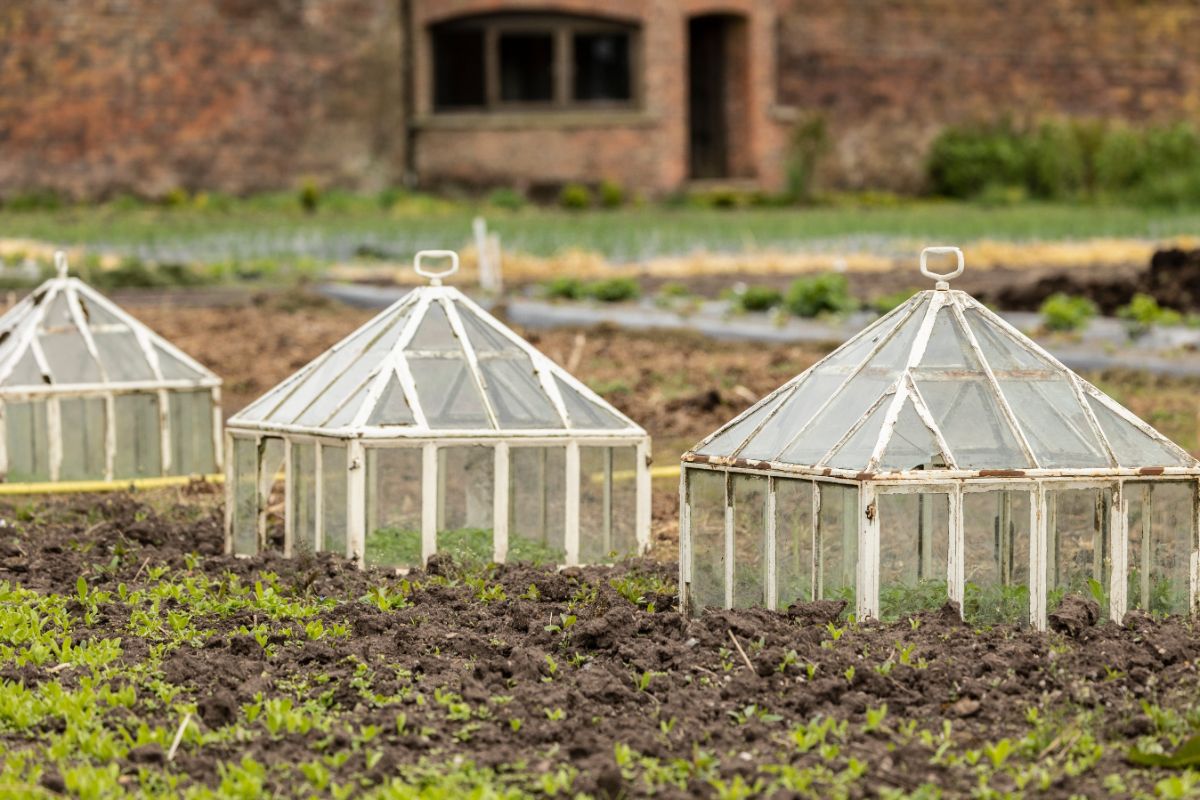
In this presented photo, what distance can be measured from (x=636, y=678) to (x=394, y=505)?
2.47m

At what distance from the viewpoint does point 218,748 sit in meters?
5.59

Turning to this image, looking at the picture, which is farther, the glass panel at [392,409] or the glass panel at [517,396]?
the glass panel at [517,396]

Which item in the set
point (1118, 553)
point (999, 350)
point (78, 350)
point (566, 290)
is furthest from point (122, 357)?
point (566, 290)

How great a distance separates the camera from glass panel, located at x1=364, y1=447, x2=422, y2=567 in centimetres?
820

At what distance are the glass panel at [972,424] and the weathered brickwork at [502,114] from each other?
23110 millimetres

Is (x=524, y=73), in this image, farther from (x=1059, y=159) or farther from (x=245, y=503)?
(x=245, y=503)

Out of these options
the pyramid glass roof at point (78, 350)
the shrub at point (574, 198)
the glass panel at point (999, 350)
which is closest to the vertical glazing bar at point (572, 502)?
the glass panel at point (999, 350)

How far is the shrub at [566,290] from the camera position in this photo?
17812 mm

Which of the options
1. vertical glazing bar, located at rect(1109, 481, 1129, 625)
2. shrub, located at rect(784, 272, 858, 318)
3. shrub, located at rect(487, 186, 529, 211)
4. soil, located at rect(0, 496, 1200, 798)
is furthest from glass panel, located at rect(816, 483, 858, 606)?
shrub, located at rect(487, 186, 529, 211)

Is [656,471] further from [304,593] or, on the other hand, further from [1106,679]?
[1106,679]

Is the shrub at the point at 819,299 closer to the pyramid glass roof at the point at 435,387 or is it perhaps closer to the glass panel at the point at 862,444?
the pyramid glass roof at the point at 435,387

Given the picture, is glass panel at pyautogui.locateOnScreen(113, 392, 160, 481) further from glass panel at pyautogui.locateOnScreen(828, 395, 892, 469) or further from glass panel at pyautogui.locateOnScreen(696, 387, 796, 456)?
glass panel at pyautogui.locateOnScreen(828, 395, 892, 469)

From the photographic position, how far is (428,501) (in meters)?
8.08

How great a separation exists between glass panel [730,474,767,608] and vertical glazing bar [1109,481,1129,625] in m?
1.14
